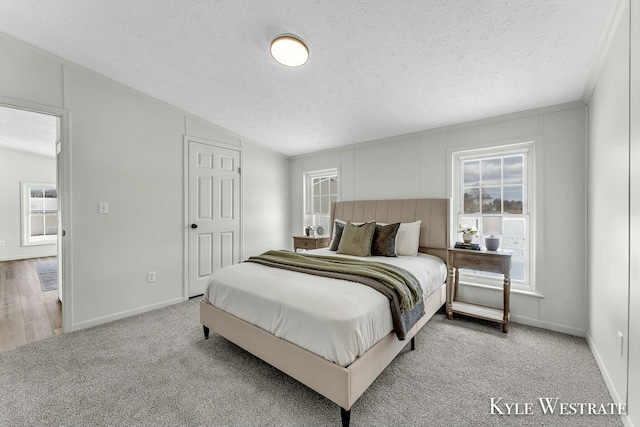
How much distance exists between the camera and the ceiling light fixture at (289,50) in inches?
82.2

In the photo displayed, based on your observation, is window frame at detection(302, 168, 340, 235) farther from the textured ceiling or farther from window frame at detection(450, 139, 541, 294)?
window frame at detection(450, 139, 541, 294)

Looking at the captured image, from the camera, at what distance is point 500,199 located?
3.06 m

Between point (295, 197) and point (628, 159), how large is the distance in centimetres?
428

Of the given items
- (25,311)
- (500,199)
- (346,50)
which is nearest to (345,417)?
(346,50)

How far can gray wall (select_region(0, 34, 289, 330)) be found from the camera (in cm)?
259

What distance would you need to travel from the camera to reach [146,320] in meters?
2.96

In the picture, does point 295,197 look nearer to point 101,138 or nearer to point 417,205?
point 417,205

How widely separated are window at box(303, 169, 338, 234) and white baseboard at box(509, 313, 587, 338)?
287 centimetres

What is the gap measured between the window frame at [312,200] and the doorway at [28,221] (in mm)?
3389

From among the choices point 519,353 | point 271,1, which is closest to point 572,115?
point 519,353

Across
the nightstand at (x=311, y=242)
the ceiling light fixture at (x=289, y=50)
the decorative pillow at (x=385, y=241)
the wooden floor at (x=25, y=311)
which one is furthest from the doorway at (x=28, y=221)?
the decorative pillow at (x=385, y=241)

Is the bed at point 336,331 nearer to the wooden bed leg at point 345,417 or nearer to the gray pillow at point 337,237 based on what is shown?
the wooden bed leg at point 345,417

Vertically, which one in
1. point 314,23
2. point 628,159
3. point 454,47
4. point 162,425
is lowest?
point 162,425

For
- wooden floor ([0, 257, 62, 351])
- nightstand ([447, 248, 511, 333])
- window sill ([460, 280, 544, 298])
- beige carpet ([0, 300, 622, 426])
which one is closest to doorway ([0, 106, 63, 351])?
wooden floor ([0, 257, 62, 351])
